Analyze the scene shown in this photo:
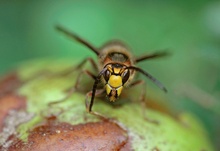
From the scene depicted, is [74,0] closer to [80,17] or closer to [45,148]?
[80,17]

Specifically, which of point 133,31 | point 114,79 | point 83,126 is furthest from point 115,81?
point 133,31

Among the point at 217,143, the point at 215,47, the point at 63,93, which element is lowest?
the point at 217,143

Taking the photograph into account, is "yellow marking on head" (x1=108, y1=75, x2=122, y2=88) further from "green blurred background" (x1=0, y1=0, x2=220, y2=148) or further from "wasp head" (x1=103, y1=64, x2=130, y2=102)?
"green blurred background" (x1=0, y1=0, x2=220, y2=148)

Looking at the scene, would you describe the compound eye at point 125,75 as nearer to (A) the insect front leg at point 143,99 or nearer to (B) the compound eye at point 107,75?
(B) the compound eye at point 107,75

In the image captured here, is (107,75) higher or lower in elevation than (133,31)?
lower

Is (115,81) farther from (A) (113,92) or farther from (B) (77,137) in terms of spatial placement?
(B) (77,137)

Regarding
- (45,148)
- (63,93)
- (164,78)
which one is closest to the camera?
(45,148)

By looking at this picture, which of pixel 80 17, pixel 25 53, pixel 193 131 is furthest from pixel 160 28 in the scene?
pixel 193 131

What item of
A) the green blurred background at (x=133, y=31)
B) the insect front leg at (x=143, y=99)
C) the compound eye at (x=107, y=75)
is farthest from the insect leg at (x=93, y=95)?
the green blurred background at (x=133, y=31)
